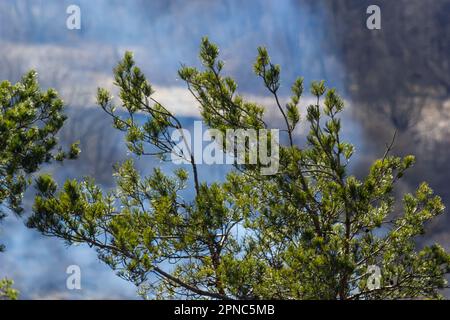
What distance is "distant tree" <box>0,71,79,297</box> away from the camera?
8617 mm

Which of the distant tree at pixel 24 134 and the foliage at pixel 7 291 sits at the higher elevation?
the distant tree at pixel 24 134

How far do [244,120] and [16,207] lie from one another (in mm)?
4136

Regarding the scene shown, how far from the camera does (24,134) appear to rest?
895 centimetres

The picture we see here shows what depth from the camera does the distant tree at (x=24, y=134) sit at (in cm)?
862

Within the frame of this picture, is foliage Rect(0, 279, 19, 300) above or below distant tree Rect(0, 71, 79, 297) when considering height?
below

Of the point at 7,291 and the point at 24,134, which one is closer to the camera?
the point at 7,291

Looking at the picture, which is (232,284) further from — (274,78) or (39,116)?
(39,116)

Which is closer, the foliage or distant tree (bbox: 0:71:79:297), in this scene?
the foliage

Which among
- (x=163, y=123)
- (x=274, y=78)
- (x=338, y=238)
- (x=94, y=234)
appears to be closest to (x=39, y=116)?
(x=163, y=123)

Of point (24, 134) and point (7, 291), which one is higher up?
point (24, 134)

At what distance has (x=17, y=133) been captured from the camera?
8.70 metres

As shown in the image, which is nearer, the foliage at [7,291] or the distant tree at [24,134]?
the foliage at [7,291]
